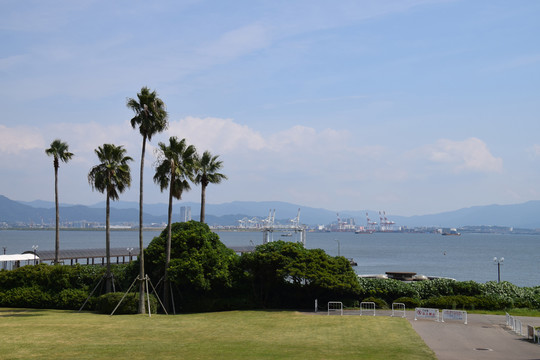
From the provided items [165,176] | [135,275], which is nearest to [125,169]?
[165,176]

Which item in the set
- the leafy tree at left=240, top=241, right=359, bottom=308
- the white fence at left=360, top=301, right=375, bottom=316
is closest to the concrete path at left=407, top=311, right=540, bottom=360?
the white fence at left=360, top=301, right=375, bottom=316

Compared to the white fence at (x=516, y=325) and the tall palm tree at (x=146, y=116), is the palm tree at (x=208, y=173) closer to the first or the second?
the tall palm tree at (x=146, y=116)

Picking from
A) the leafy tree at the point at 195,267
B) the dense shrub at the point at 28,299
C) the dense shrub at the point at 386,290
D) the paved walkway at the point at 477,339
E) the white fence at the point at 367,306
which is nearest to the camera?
the paved walkway at the point at 477,339

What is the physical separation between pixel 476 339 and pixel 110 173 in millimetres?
27489

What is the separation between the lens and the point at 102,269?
147ft

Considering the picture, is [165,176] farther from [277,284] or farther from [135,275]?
[277,284]

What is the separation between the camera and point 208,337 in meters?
27.5

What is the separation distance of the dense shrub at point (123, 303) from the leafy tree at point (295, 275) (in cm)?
762

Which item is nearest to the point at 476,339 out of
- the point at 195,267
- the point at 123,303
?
the point at 195,267

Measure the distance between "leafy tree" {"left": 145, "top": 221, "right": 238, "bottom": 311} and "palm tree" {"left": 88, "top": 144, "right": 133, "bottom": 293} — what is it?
3.95m

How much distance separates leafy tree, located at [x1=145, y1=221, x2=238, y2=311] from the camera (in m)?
40.3

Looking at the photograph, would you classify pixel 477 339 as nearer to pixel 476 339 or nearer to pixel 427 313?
pixel 476 339

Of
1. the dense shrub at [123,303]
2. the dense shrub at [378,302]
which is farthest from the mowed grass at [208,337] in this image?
the dense shrub at [378,302]

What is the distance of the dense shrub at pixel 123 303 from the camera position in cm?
3850
